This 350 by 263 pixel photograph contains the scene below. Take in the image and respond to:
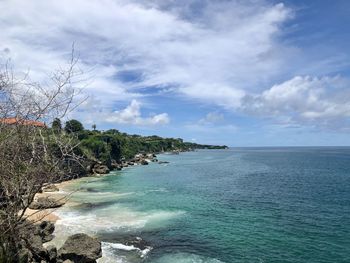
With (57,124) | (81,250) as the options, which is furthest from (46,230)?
(57,124)

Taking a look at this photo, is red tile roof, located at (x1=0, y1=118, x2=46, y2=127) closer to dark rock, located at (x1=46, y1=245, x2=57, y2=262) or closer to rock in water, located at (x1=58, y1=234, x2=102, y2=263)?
dark rock, located at (x1=46, y1=245, x2=57, y2=262)

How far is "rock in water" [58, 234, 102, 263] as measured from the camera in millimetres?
29828

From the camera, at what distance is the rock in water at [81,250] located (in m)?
29.8

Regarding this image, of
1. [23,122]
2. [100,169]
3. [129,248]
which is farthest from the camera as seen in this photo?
[100,169]

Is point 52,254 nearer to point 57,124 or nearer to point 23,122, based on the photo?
point 57,124

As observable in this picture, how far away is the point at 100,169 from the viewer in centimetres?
10581

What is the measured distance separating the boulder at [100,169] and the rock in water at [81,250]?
241 ft

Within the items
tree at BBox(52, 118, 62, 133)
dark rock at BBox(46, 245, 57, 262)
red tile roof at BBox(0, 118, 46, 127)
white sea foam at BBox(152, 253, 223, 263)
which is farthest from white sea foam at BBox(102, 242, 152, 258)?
red tile roof at BBox(0, 118, 46, 127)

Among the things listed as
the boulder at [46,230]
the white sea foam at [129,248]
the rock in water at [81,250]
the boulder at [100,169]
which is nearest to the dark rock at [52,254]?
the rock in water at [81,250]

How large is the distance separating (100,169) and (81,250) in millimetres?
76781

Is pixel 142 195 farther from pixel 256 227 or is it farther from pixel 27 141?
pixel 27 141

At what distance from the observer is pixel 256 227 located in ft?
135

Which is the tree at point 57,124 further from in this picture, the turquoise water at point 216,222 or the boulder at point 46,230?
the boulder at point 46,230

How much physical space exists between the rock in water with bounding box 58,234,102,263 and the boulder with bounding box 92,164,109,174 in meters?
73.6
